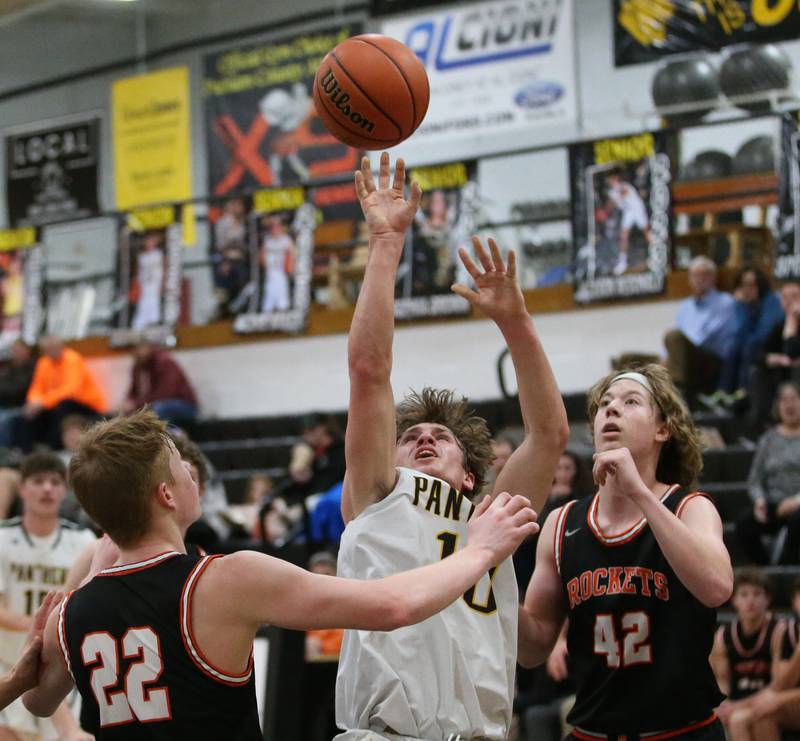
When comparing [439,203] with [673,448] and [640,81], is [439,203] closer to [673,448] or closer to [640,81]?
[640,81]

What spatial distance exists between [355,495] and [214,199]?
10.9 meters

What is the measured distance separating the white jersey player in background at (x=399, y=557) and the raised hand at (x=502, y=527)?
0.34 m

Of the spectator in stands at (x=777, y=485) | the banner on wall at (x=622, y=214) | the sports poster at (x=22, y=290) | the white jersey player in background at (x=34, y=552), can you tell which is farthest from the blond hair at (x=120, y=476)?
the sports poster at (x=22, y=290)

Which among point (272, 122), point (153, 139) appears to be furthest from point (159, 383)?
point (153, 139)

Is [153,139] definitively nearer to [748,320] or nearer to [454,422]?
[748,320]

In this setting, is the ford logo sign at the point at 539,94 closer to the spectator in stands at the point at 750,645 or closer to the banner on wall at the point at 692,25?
the banner on wall at the point at 692,25

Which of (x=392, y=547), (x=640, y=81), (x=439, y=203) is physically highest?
(x=640, y=81)

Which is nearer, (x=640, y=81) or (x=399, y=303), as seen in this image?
(x=399, y=303)

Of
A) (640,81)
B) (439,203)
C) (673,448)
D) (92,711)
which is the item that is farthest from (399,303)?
(92,711)

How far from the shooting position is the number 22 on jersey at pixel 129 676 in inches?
121

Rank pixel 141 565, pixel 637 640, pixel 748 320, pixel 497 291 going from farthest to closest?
1. pixel 748 320
2. pixel 637 640
3. pixel 497 291
4. pixel 141 565

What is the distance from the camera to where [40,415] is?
1378 cm

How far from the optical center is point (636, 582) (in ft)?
13.0

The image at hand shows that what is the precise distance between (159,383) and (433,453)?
10208mm
